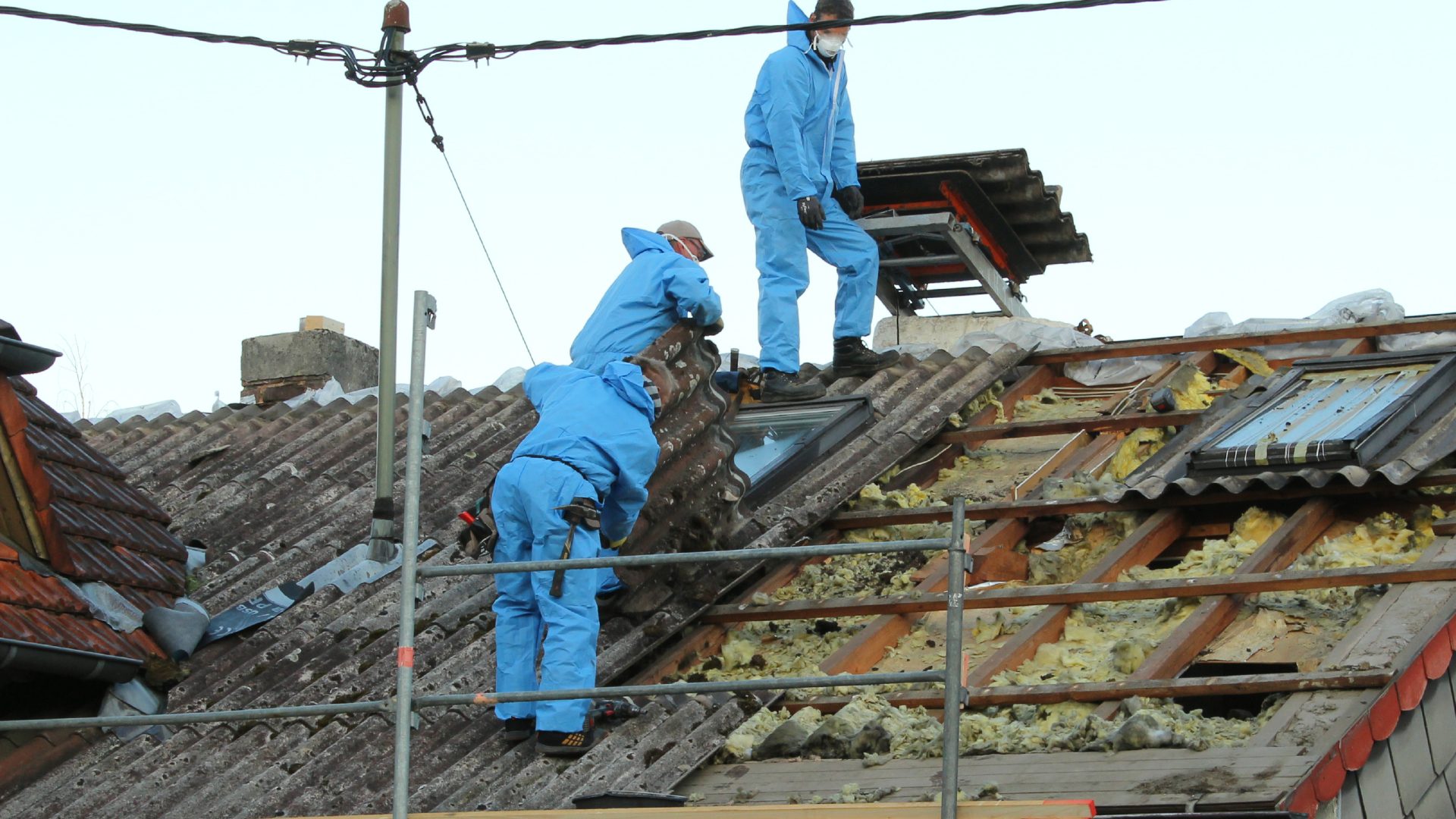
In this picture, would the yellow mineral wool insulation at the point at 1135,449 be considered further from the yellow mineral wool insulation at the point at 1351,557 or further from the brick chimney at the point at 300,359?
the brick chimney at the point at 300,359

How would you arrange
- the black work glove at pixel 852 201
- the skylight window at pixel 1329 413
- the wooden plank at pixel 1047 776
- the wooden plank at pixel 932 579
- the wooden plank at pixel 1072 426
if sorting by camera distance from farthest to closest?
the black work glove at pixel 852 201, the wooden plank at pixel 1072 426, the skylight window at pixel 1329 413, the wooden plank at pixel 932 579, the wooden plank at pixel 1047 776

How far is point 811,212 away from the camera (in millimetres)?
7344

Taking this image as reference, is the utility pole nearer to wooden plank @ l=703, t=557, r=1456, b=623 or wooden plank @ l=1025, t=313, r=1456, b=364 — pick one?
wooden plank @ l=703, t=557, r=1456, b=623

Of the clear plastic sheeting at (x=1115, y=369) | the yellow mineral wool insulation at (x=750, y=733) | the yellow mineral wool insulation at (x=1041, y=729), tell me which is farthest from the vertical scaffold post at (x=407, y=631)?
the clear plastic sheeting at (x=1115, y=369)

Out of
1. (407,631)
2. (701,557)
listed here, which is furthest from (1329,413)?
(407,631)

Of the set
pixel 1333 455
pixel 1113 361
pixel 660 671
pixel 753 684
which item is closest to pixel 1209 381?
pixel 1113 361

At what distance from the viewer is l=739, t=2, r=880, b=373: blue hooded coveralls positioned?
741cm

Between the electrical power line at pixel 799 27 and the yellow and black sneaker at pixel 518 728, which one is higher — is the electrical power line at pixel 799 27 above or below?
above

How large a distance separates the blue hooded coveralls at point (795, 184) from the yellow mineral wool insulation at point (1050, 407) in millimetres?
930

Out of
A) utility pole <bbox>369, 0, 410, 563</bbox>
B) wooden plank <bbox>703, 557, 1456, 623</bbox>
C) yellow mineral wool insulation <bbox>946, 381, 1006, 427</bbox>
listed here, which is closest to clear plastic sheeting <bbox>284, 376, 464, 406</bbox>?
utility pole <bbox>369, 0, 410, 563</bbox>

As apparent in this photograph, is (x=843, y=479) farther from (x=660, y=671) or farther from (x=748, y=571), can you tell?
(x=660, y=671)

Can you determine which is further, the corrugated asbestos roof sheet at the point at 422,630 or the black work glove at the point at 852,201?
the black work glove at the point at 852,201

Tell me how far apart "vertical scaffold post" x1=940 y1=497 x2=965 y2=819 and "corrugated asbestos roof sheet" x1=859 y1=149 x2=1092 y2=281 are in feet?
20.8

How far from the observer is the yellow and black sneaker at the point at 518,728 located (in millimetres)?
4969
